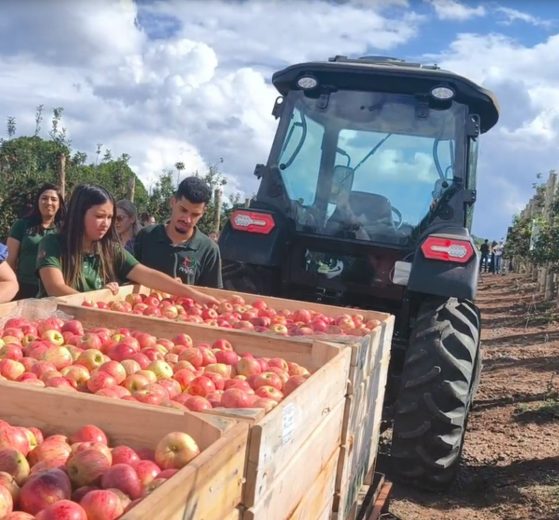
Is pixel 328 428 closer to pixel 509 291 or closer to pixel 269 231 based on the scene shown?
pixel 269 231

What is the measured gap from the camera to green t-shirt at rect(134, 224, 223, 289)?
16.1ft

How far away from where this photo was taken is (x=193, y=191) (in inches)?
182

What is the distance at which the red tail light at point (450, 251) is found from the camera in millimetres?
4402

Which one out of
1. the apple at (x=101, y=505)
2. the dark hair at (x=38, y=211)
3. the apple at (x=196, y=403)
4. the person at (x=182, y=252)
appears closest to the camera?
the apple at (x=101, y=505)

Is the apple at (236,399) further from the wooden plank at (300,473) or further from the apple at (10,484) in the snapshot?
the apple at (10,484)

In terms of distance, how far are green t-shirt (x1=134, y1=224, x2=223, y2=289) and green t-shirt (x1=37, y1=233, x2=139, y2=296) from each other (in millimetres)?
380

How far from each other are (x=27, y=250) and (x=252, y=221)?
65.7 inches

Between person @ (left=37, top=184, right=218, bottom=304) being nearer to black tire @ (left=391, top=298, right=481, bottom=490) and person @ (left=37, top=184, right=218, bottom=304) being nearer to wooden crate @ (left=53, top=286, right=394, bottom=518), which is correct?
wooden crate @ (left=53, top=286, right=394, bottom=518)

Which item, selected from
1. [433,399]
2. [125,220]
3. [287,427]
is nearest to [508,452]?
[433,399]

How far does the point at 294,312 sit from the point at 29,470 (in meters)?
2.75

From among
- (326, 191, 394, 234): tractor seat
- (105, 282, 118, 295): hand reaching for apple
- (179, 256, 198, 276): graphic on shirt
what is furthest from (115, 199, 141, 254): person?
(326, 191, 394, 234): tractor seat

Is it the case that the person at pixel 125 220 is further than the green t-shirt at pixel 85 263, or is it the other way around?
the person at pixel 125 220

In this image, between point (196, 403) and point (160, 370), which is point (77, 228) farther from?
point (196, 403)

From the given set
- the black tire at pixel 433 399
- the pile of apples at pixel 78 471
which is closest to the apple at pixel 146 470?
the pile of apples at pixel 78 471
